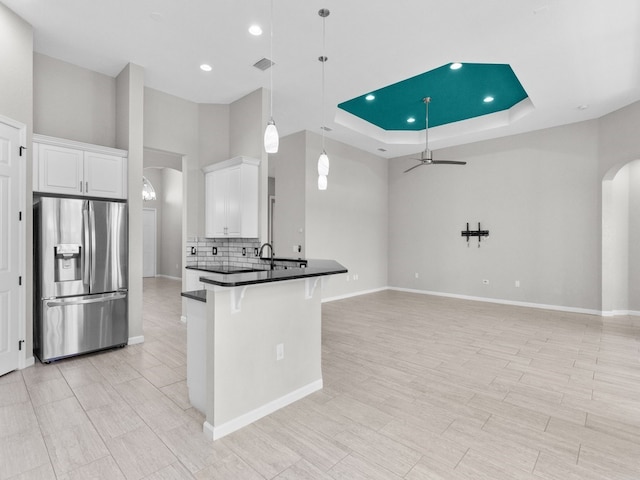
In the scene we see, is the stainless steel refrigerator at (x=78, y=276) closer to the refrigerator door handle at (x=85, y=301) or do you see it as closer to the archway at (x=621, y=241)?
the refrigerator door handle at (x=85, y=301)

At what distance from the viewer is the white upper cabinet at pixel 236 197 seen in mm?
4637

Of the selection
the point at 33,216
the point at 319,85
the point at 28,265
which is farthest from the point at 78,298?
the point at 319,85

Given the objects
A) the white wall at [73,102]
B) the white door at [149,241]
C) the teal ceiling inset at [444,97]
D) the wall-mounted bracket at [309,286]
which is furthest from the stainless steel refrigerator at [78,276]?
the white door at [149,241]

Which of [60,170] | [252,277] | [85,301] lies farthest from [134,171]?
[252,277]

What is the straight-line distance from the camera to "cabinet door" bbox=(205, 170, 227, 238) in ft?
16.1

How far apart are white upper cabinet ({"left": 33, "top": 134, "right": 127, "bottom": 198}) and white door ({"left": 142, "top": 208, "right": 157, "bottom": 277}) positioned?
758cm

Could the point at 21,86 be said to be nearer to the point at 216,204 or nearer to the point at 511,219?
the point at 216,204

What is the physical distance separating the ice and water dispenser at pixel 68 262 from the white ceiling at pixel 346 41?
237 cm

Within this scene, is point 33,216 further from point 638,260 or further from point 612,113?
point 638,260

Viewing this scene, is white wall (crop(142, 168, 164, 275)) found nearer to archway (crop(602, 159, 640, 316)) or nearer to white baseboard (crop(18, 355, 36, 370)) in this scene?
white baseboard (crop(18, 355, 36, 370))

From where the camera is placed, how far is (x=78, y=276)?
3609 mm

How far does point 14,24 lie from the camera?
321cm

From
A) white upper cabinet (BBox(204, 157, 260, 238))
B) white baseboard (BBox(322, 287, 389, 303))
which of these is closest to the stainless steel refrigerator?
white upper cabinet (BBox(204, 157, 260, 238))

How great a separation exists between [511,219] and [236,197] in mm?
5663
